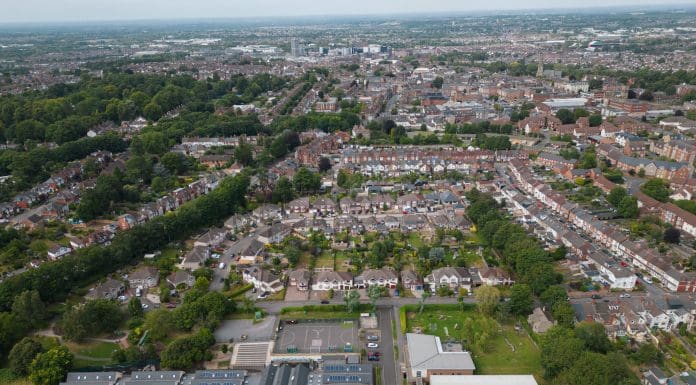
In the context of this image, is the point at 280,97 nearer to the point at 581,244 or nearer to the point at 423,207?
the point at 423,207

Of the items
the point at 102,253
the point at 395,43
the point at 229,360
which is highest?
the point at 395,43

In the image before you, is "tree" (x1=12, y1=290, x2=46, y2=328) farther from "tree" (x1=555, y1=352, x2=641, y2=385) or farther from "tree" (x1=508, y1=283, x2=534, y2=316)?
"tree" (x1=555, y1=352, x2=641, y2=385)

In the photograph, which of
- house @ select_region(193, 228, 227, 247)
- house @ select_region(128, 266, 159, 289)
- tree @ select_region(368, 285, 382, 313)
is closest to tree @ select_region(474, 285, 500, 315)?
tree @ select_region(368, 285, 382, 313)

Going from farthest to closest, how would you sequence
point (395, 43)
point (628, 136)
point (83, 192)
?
1. point (395, 43)
2. point (628, 136)
3. point (83, 192)

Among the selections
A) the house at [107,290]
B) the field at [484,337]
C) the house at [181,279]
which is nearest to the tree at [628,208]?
the field at [484,337]

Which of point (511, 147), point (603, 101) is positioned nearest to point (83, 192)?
point (511, 147)

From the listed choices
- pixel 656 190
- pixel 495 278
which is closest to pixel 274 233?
pixel 495 278

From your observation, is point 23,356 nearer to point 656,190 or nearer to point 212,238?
point 212,238
